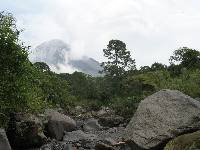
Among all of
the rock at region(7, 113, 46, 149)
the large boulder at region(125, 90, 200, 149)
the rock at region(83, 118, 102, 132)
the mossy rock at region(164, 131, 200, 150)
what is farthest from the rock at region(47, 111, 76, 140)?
the mossy rock at region(164, 131, 200, 150)

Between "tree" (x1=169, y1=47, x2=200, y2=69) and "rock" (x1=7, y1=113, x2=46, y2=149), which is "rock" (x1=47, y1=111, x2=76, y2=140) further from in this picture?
"tree" (x1=169, y1=47, x2=200, y2=69)

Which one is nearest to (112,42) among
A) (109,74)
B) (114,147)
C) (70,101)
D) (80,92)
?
(109,74)

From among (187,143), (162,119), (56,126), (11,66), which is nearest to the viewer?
(187,143)

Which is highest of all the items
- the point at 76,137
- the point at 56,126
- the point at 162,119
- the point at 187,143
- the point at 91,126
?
the point at 162,119

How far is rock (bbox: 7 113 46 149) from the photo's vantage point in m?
28.6

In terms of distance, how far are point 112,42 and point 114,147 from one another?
3111 inches

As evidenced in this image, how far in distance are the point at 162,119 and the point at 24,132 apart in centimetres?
1301

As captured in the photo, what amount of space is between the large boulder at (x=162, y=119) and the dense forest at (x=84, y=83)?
34.1 feet

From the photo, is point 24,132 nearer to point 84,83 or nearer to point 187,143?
point 187,143

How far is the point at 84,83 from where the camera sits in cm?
9750

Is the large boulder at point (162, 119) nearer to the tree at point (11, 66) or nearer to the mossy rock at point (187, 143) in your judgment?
the mossy rock at point (187, 143)

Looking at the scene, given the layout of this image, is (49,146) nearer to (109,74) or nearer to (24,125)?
(24,125)

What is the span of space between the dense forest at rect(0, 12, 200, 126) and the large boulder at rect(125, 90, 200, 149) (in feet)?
34.1

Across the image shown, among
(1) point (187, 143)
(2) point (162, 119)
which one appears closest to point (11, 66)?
(2) point (162, 119)
